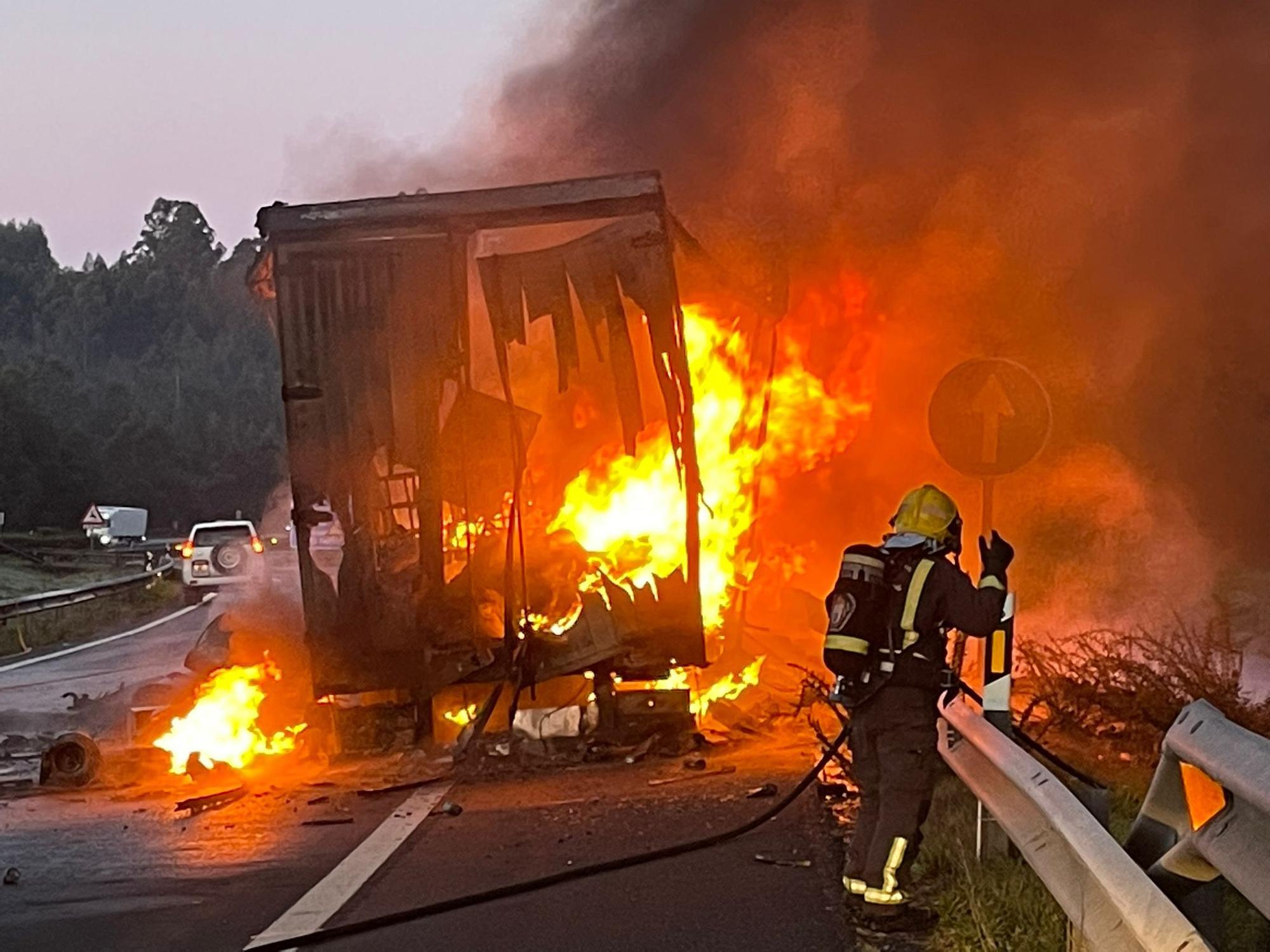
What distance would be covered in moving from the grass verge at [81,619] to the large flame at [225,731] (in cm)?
1249

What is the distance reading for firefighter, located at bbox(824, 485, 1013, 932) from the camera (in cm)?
547

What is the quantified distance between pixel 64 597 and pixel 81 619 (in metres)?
0.51

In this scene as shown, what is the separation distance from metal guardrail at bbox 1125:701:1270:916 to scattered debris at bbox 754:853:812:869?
2342 mm

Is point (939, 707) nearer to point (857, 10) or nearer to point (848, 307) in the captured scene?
point (848, 307)

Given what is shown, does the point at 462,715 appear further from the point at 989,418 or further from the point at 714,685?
the point at 989,418

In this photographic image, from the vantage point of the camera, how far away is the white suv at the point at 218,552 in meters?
29.1

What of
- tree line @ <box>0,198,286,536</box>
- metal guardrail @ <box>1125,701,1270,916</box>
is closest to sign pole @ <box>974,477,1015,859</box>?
metal guardrail @ <box>1125,701,1270,916</box>

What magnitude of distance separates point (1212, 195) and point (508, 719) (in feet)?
A: 29.3

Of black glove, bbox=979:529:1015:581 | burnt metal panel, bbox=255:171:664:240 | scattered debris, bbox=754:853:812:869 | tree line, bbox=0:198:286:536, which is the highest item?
tree line, bbox=0:198:286:536

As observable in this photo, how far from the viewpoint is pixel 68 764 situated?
32.0 feet

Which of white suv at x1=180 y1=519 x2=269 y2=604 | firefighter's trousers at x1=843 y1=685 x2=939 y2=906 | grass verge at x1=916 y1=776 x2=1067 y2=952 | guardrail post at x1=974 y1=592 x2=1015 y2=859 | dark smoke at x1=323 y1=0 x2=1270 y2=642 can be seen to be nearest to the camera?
grass verge at x1=916 y1=776 x2=1067 y2=952

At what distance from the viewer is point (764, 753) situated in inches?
362

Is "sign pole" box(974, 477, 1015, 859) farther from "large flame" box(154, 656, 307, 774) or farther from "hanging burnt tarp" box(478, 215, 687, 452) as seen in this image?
"large flame" box(154, 656, 307, 774)

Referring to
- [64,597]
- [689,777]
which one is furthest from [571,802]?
[64,597]
